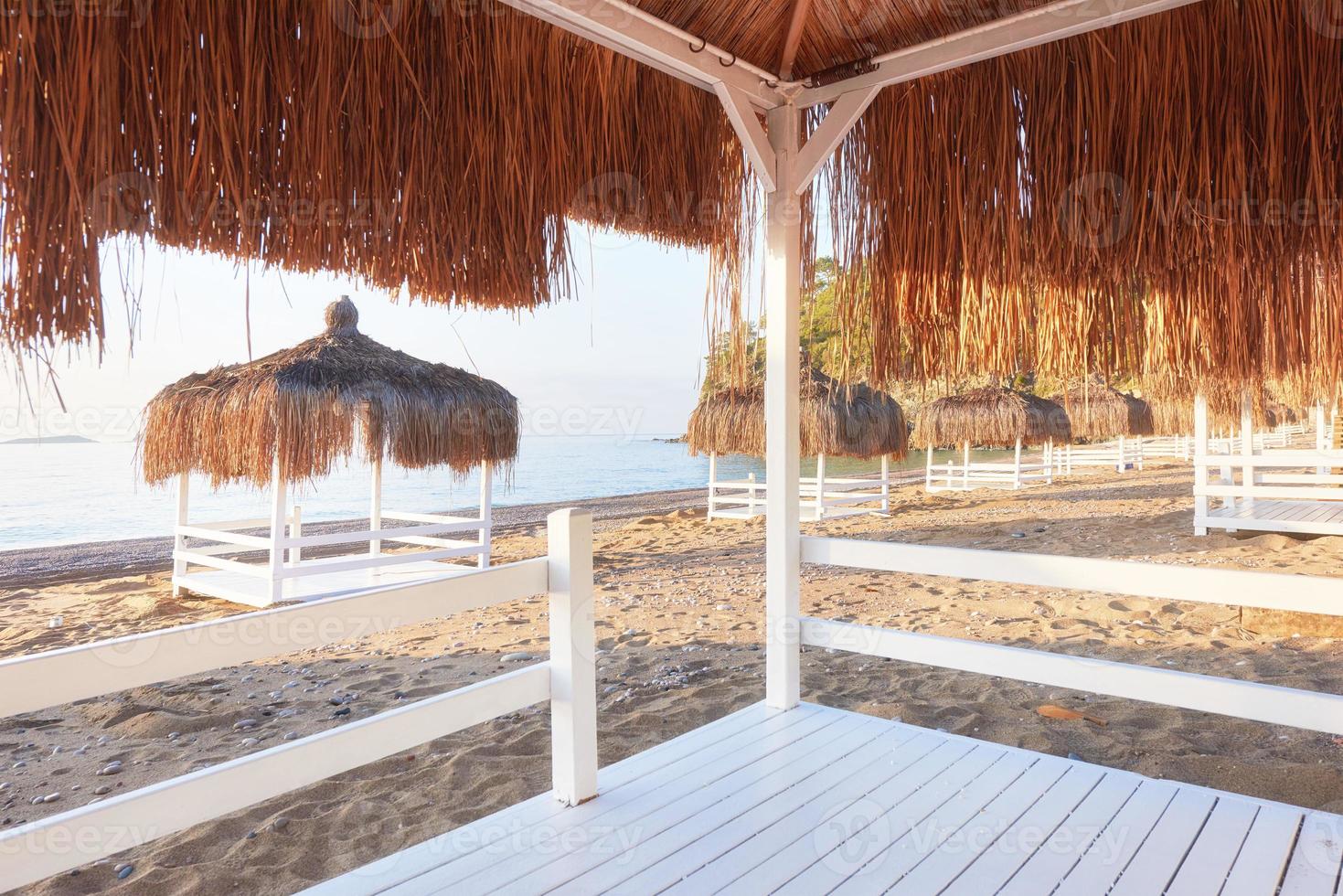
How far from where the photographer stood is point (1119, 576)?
1.90 m

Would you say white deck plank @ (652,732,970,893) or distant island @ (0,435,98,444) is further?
distant island @ (0,435,98,444)

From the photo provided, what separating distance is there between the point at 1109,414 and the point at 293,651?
16.9 meters

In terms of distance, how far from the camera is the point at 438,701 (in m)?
1.58

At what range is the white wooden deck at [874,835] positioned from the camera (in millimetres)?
1487

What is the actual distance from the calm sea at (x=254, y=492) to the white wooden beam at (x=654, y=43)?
10.5m

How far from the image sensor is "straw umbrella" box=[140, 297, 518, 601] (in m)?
5.92

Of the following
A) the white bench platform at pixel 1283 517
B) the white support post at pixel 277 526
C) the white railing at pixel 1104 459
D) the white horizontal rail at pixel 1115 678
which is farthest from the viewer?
the white railing at pixel 1104 459

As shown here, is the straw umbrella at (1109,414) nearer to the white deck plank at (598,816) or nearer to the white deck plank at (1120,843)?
the white deck plank at (1120,843)

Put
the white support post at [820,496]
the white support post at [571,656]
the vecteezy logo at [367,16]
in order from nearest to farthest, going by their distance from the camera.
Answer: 1. the vecteezy logo at [367,16]
2. the white support post at [571,656]
3. the white support post at [820,496]

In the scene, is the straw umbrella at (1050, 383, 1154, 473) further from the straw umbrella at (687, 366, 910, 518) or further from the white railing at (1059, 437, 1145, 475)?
the straw umbrella at (687, 366, 910, 518)

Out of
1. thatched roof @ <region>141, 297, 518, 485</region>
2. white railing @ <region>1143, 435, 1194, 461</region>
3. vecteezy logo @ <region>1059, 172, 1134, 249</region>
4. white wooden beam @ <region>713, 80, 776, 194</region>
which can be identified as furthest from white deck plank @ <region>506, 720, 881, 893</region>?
white railing @ <region>1143, 435, 1194, 461</region>

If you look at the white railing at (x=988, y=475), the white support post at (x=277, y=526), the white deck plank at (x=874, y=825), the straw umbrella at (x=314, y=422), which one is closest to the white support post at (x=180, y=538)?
the straw umbrella at (x=314, y=422)

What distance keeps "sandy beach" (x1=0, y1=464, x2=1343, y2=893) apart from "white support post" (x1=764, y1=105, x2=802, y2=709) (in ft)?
2.74

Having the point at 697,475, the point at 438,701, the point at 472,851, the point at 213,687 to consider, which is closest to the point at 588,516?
the point at 438,701
